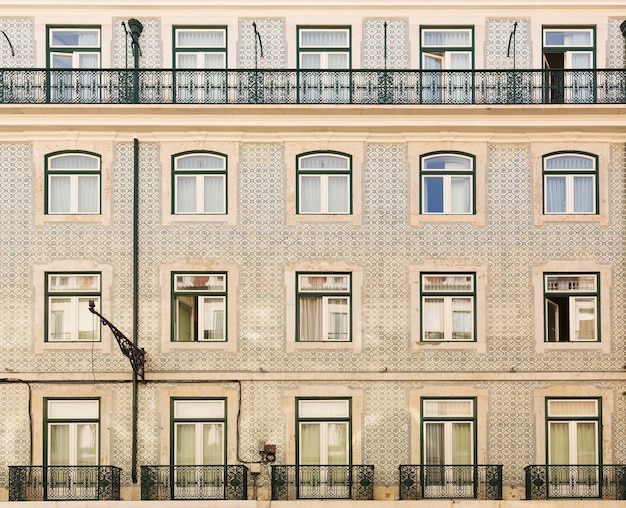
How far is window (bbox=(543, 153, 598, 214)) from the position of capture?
18.8 metres

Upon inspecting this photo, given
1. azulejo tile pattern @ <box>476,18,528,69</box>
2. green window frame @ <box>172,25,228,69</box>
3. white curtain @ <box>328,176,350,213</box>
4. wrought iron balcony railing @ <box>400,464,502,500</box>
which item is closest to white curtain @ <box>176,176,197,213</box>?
green window frame @ <box>172,25,228,69</box>

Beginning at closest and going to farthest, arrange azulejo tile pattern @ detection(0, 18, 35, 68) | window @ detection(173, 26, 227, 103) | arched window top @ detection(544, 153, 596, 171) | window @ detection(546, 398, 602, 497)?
window @ detection(546, 398, 602, 497)
arched window top @ detection(544, 153, 596, 171)
azulejo tile pattern @ detection(0, 18, 35, 68)
window @ detection(173, 26, 227, 103)

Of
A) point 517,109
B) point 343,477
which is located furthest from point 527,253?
point 343,477

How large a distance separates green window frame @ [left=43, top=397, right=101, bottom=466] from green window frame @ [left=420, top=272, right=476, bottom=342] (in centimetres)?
746

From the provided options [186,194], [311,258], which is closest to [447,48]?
[311,258]

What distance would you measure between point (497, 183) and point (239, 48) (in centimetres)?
659

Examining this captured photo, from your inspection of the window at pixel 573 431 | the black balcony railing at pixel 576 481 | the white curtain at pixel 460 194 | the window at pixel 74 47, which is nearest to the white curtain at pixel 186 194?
the window at pixel 74 47

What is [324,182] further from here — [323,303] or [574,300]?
[574,300]

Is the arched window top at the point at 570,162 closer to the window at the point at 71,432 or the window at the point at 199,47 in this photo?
the window at the point at 199,47

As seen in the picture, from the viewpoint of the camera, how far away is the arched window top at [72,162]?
18.7m

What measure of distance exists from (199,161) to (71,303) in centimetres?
422

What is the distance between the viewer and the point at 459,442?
60.2 ft

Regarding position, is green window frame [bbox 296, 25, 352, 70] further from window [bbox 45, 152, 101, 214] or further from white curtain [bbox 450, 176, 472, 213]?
window [bbox 45, 152, 101, 214]

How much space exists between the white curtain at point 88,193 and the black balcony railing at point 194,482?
581cm
